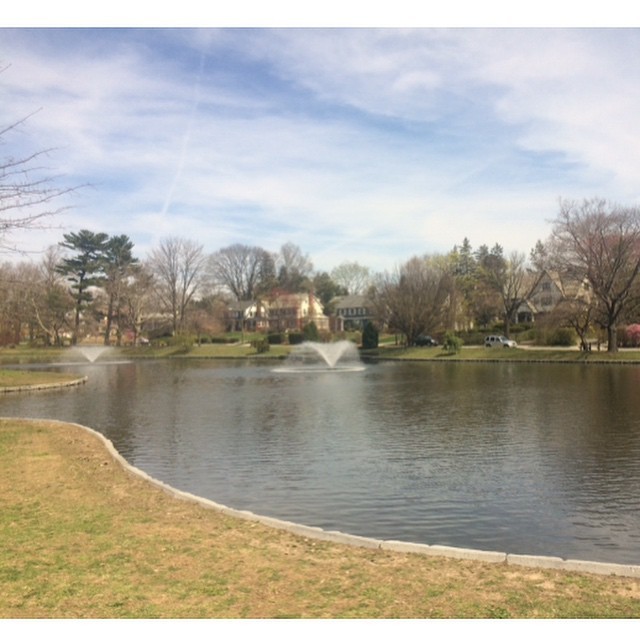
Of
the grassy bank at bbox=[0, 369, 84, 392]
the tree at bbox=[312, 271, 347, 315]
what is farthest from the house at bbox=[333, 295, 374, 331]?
the grassy bank at bbox=[0, 369, 84, 392]

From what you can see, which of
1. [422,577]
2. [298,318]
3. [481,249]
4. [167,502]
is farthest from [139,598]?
[481,249]

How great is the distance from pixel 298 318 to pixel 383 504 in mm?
103582

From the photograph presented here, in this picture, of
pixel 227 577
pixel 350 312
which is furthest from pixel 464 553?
pixel 350 312

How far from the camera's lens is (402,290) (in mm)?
74500

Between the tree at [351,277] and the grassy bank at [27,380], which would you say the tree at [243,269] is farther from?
the grassy bank at [27,380]

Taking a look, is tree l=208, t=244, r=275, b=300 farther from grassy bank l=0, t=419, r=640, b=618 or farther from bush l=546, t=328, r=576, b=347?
grassy bank l=0, t=419, r=640, b=618

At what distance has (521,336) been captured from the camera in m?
76.0

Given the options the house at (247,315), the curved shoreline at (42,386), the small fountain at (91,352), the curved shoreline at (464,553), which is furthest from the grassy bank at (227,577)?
the house at (247,315)

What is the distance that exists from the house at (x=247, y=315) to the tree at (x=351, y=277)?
2580 centimetres

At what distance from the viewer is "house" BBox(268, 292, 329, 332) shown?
11469 cm

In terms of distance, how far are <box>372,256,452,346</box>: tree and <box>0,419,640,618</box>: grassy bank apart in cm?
6357

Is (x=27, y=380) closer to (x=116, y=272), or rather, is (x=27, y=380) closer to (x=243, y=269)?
(x=116, y=272)

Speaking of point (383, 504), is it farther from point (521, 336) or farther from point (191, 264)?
point (191, 264)

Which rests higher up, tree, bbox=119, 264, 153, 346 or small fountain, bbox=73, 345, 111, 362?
tree, bbox=119, 264, 153, 346
